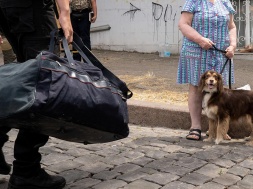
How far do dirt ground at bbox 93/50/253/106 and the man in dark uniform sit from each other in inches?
123

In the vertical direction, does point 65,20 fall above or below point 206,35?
above

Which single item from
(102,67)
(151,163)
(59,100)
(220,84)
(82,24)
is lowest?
(151,163)

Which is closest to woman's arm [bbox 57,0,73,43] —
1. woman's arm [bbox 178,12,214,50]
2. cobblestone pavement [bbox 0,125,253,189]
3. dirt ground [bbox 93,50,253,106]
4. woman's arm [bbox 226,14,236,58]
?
cobblestone pavement [bbox 0,125,253,189]

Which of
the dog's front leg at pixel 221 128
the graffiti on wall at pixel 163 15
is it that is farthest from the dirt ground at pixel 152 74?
the dog's front leg at pixel 221 128

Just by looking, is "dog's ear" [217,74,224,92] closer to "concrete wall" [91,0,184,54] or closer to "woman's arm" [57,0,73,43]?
"woman's arm" [57,0,73,43]

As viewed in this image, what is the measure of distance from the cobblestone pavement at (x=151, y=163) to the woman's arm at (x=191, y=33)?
106 centimetres

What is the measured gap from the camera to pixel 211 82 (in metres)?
5.05

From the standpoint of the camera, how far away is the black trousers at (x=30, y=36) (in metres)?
3.56

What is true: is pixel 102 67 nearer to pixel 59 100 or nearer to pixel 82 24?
pixel 59 100

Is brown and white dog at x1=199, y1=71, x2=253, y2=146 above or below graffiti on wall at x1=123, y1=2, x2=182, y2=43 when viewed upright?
below

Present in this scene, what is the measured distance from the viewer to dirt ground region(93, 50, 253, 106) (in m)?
7.07

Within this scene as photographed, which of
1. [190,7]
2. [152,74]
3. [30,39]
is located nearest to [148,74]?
[152,74]

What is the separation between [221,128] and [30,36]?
98.0 inches

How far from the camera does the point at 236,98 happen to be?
519 cm
